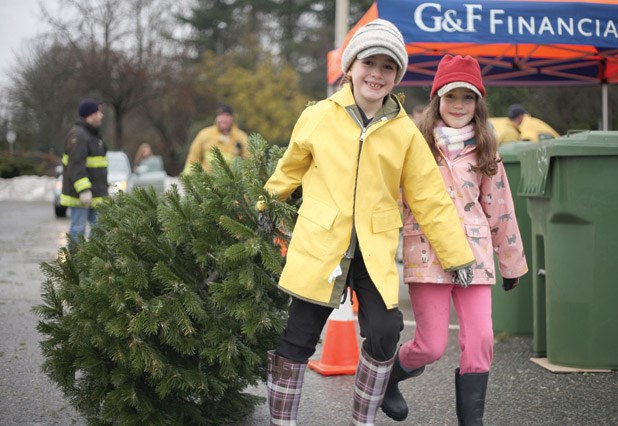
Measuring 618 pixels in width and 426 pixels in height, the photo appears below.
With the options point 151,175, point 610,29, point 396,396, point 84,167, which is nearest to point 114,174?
point 151,175

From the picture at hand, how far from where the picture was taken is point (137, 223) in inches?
143

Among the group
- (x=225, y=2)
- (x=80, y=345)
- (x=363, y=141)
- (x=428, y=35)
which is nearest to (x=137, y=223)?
(x=80, y=345)

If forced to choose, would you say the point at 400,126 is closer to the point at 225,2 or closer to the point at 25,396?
the point at 25,396

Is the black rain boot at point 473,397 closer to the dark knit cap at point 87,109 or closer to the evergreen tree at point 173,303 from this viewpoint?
the evergreen tree at point 173,303

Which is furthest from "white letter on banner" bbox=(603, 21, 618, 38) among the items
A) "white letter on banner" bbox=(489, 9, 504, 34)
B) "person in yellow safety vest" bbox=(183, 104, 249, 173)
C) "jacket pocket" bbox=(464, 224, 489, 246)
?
"jacket pocket" bbox=(464, 224, 489, 246)

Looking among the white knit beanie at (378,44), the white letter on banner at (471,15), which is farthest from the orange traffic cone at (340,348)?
the white letter on banner at (471,15)

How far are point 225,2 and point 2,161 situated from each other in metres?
19.9

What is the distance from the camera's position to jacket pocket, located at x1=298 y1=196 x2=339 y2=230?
3279mm

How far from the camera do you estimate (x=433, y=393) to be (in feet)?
15.5

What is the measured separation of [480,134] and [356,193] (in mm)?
800

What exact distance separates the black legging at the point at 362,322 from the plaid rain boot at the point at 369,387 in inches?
1.8

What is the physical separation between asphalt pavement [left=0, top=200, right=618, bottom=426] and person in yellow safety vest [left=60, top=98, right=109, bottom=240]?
2112mm

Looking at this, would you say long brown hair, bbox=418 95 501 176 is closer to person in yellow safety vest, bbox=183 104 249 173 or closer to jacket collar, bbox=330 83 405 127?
jacket collar, bbox=330 83 405 127

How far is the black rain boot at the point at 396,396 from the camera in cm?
389
